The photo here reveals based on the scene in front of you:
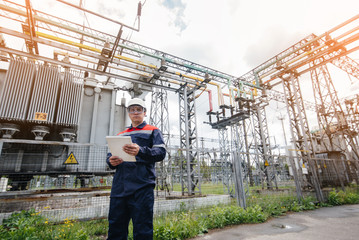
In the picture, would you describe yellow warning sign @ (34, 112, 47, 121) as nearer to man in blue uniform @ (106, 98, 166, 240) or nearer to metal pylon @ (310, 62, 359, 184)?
man in blue uniform @ (106, 98, 166, 240)

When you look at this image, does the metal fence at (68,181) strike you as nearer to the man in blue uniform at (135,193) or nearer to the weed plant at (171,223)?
the weed plant at (171,223)

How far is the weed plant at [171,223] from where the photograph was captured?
313 cm

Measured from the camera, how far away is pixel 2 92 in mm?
5859

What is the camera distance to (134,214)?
6.07ft

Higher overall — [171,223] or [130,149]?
[130,149]

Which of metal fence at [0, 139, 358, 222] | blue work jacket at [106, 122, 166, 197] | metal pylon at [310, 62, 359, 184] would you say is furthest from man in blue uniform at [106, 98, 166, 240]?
metal pylon at [310, 62, 359, 184]

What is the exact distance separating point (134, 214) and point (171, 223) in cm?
211

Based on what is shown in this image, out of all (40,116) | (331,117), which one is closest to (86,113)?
(40,116)

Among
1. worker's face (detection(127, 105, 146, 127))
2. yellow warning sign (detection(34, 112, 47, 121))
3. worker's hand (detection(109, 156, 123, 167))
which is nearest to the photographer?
worker's hand (detection(109, 156, 123, 167))

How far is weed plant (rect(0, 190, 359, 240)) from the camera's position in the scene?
3.13 m

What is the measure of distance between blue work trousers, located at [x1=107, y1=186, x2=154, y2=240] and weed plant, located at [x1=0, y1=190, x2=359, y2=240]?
166 centimetres

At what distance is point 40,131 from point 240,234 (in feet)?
23.4

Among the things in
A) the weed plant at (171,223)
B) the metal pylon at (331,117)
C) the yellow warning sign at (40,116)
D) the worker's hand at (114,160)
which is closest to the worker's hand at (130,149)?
the worker's hand at (114,160)

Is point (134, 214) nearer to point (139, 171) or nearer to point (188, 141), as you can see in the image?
point (139, 171)
